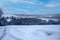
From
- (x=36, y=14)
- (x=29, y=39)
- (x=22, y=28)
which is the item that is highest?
(x=36, y=14)

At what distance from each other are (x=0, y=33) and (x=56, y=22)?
633mm

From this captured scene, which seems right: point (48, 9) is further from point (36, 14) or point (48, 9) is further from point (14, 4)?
point (14, 4)

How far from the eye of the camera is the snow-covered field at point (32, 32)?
114 cm

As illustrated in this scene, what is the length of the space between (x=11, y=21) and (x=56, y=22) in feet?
1.65

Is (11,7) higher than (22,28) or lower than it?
higher

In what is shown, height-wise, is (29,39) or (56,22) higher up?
(56,22)

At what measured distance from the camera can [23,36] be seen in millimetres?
1135

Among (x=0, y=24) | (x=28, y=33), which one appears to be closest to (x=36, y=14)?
(x=28, y=33)

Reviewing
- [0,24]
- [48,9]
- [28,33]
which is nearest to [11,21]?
[0,24]

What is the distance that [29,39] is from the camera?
3.72 feet

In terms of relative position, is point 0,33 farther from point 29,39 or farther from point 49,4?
point 49,4

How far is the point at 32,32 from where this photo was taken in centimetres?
115

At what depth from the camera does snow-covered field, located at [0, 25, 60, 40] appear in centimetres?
114

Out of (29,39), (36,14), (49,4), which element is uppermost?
(49,4)
